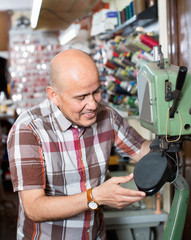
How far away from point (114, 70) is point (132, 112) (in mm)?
637

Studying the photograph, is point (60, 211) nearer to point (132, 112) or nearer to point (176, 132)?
point (176, 132)

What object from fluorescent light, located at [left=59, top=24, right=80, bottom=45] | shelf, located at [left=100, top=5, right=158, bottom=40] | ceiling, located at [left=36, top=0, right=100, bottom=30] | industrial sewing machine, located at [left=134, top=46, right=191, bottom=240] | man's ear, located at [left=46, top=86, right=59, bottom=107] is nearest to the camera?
industrial sewing machine, located at [left=134, top=46, right=191, bottom=240]

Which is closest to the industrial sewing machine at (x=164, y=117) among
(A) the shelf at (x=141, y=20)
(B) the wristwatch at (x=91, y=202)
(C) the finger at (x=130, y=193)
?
(C) the finger at (x=130, y=193)

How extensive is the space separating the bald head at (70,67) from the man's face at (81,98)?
21 millimetres

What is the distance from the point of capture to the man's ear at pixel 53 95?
56.1 inches

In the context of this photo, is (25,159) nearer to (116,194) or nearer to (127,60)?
(116,194)

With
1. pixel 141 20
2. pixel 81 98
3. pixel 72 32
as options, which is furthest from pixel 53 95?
pixel 72 32

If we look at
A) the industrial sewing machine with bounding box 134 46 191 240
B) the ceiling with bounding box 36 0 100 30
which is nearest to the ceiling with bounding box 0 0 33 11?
the ceiling with bounding box 36 0 100 30

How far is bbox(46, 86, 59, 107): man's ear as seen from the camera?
1425mm

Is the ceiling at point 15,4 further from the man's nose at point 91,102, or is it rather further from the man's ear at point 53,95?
the man's nose at point 91,102

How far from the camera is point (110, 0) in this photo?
3.25 meters

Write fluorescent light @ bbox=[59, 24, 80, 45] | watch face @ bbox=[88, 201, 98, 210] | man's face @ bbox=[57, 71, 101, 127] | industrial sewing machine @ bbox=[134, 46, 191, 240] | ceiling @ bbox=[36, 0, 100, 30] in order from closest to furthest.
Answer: industrial sewing machine @ bbox=[134, 46, 191, 240] → watch face @ bbox=[88, 201, 98, 210] → man's face @ bbox=[57, 71, 101, 127] → fluorescent light @ bbox=[59, 24, 80, 45] → ceiling @ bbox=[36, 0, 100, 30]

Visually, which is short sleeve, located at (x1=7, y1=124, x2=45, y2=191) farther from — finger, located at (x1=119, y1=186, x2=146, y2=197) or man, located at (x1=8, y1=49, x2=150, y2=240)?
finger, located at (x1=119, y1=186, x2=146, y2=197)

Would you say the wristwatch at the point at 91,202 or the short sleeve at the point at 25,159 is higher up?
the short sleeve at the point at 25,159
